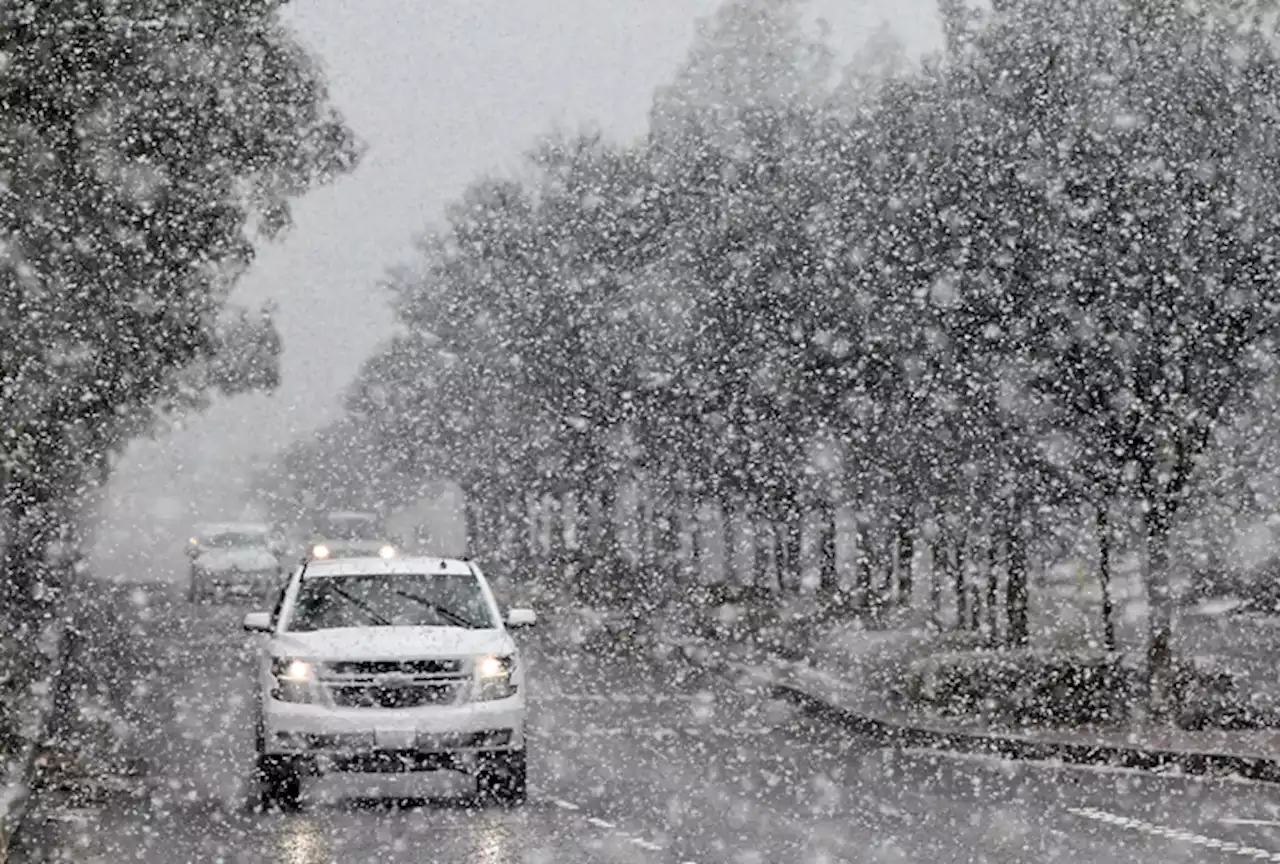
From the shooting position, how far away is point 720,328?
33656mm

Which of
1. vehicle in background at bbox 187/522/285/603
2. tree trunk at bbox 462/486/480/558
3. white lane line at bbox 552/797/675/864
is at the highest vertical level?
tree trunk at bbox 462/486/480/558

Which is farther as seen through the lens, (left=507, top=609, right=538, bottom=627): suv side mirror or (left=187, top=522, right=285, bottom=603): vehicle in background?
(left=187, top=522, right=285, bottom=603): vehicle in background

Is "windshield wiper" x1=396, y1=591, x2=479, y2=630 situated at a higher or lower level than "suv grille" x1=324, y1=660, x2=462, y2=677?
higher

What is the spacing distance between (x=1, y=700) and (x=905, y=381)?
12.6 meters

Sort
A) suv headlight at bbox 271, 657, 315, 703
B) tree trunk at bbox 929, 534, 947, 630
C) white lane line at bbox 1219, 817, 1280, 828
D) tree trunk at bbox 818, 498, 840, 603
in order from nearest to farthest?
white lane line at bbox 1219, 817, 1280, 828
suv headlight at bbox 271, 657, 315, 703
tree trunk at bbox 929, 534, 947, 630
tree trunk at bbox 818, 498, 840, 603

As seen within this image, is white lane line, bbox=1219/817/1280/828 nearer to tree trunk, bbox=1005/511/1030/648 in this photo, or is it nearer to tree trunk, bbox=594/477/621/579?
tree trunk, bbox=1005/511/1030/648

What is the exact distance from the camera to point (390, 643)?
1361 cm

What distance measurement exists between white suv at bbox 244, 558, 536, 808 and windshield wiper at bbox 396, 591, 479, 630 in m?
0.17

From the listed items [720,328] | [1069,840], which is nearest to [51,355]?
[720,328]

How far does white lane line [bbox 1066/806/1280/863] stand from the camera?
444 inches

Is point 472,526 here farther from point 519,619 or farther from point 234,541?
point 519,619

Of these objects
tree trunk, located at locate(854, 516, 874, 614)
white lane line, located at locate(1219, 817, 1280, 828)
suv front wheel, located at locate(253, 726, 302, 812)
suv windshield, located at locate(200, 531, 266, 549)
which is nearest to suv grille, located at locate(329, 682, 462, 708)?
→ suv front wheel, located at locate(253, 726, 302, 812)

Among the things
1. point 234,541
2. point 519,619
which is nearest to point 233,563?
point 234,541

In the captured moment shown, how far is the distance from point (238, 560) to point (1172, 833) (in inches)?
1177
